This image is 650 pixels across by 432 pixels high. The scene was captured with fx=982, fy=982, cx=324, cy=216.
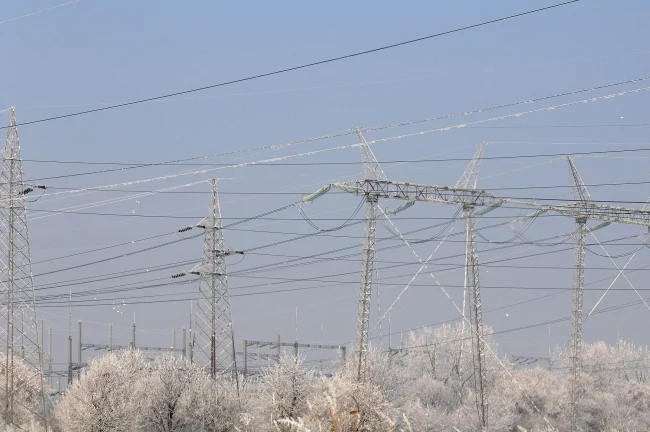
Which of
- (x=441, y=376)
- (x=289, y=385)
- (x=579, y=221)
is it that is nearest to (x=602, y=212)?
(x=579, y=221)

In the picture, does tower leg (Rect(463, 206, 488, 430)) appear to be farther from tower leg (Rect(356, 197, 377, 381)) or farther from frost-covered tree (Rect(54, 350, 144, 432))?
frost-covered tree (Rect(54, 350, 144, 432))

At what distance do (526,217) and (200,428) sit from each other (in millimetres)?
26985

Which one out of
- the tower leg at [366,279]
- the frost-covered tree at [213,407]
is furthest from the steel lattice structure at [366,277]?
the frost-covered tree at [213,407]

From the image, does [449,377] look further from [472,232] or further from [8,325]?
[8,325]

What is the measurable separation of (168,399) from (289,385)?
8864mm

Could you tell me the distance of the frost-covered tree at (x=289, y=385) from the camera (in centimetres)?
7106

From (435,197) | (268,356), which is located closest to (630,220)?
(435,197)

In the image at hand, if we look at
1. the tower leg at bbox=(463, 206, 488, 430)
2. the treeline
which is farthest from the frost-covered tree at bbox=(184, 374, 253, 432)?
the tower leg at bbox=(463, 206, 488, 430)

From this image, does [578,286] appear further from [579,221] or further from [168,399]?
[168,399]

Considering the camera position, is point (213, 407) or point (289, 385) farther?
point (289, 385)

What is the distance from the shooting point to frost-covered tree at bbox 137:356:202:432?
70375mm

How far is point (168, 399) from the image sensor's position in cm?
7138

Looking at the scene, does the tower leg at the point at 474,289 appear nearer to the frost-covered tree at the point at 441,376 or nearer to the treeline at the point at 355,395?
the treeline at the point at 355,395

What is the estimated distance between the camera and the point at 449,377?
4641 inches
